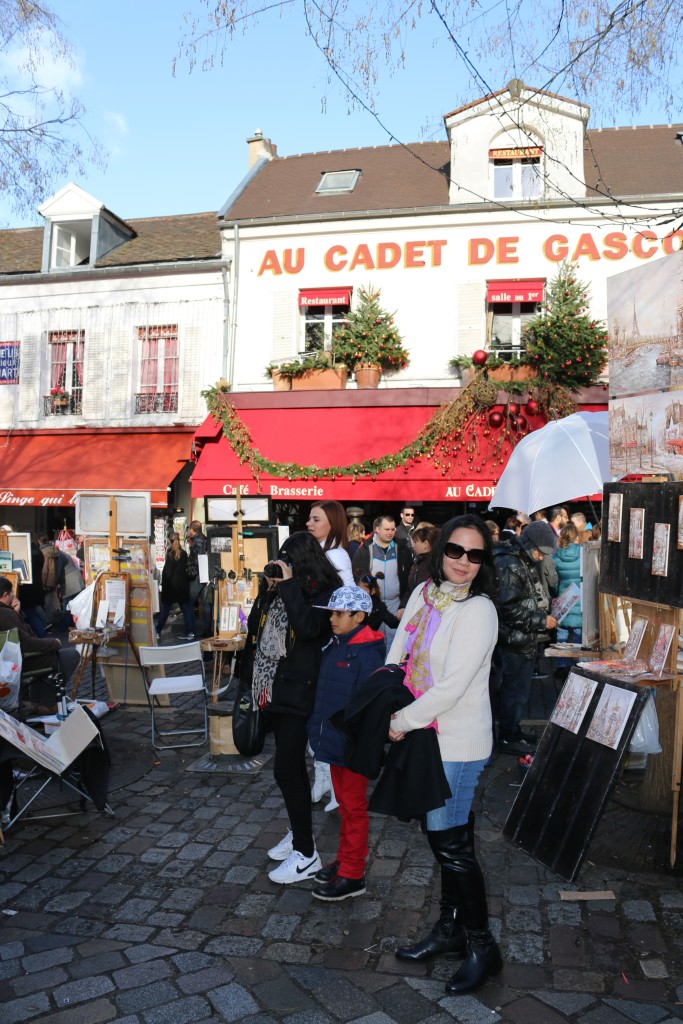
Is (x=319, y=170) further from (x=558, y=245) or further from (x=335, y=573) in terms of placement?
(x=335, y=573)

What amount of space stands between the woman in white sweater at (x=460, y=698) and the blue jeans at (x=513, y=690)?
297 centimetres

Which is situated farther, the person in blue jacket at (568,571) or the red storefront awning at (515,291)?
the red storefront awning at (515,291)

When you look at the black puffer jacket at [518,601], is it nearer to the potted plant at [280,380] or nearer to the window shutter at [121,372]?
the potted plant at [280,380]

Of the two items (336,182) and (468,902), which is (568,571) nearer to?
(468,902)

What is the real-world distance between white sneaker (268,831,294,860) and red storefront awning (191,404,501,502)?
26.9ft

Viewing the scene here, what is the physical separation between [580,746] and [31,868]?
9.58 ft

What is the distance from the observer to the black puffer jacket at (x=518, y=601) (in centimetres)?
562

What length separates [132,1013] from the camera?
9.22 ft

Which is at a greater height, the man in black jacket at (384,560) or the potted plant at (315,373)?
the potted plant at (315,373)

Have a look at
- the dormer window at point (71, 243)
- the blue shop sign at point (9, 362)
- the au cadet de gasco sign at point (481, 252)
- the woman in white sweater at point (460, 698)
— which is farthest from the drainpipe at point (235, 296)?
the woman in white sweater at point (460, 698)

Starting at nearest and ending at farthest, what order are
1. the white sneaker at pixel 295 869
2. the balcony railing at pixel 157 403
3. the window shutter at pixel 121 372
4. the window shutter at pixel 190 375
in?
the white sneaker at pixel 295 869, the window shutter at pixel 190 375, the balcony railing at pixel 157 403, the window shutter at pixel 121 372

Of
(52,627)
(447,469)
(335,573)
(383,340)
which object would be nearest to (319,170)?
(383,340)

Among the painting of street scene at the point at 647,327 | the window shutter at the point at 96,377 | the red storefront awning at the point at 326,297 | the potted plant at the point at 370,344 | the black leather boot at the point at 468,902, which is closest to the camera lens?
the black leather boot at the point at 468,902

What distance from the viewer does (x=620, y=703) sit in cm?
374
